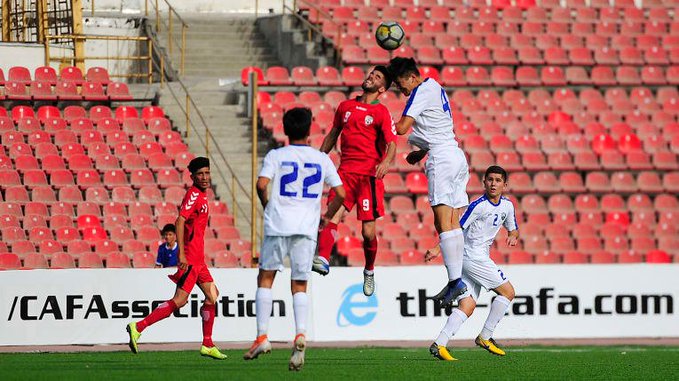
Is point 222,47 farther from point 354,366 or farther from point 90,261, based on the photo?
point 354,366

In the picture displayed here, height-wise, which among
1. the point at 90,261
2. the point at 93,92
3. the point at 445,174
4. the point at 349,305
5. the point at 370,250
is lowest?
the point at 349,305

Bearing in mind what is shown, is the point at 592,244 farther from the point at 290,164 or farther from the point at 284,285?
the point at 290,164

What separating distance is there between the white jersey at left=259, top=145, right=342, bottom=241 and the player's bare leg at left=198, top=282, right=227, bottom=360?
2934mm

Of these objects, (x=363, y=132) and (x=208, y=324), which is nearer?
(x=363, y=132)

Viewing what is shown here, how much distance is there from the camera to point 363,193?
12.2 metres

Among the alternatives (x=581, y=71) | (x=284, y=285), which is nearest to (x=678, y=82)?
(x=581, y=71)

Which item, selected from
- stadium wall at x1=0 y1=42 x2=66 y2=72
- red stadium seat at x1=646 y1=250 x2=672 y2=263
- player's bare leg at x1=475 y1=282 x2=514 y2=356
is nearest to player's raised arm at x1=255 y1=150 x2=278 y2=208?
player's bare leg at x1=475 y1=282 x2=514 y2=356

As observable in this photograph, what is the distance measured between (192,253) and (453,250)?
2.67 meters

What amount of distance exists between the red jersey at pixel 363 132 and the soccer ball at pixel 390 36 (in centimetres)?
88

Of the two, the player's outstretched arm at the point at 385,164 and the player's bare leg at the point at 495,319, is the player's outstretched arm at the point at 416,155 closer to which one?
the player's outstretched arm at the point at 385,164

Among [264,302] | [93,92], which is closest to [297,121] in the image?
[264,302]

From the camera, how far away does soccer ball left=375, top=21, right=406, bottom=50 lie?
1277 cm

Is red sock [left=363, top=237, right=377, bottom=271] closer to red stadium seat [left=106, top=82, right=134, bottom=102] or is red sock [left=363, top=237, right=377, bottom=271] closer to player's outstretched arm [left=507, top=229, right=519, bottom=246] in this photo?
player's outstretched arm [left=507, top=229, right=519, bottom=246]

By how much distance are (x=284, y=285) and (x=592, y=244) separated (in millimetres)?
6844
